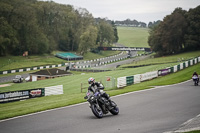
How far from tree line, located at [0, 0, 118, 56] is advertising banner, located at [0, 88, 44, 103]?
30.6 metres

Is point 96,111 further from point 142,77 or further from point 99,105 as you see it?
point 142,77

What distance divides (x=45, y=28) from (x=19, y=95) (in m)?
76.7

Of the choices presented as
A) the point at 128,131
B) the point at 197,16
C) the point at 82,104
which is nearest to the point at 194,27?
the point at 197,16

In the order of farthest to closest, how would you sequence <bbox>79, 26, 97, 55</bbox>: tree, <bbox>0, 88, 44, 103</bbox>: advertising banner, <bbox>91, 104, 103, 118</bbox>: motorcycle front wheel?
<bbox>79, 26, 97, 55</bbox>: tree
<bbox>0, 88, 44, 103</bbox>: advertising banner
<bbox>91, 104, 103, 118</bbox>: motorcycle front wheel

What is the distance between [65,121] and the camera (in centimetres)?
1309

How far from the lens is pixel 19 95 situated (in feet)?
93.6

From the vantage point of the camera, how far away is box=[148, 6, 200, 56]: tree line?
84.9m

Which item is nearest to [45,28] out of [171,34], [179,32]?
[171,34]

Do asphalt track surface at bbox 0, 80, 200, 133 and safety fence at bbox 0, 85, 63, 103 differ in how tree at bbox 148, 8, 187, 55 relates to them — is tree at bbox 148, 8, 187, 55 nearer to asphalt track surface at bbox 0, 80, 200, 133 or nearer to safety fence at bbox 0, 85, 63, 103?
safety fence at bbox 0, 85, 63, 103

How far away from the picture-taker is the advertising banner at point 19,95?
27266 mm

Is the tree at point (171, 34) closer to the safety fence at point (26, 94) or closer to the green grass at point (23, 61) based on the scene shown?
the green grass at point (23, 61)

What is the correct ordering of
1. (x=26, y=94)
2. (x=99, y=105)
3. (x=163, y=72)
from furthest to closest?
(x=163, y=72) < (x=26, y=94) < (x=99, y=105)

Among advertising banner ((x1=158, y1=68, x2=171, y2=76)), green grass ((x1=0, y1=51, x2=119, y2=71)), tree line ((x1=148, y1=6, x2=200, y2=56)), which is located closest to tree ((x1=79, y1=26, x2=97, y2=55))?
green grass ((x1=0, y1=51, x2=119, y2=71))

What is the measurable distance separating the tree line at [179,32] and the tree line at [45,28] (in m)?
28.4
